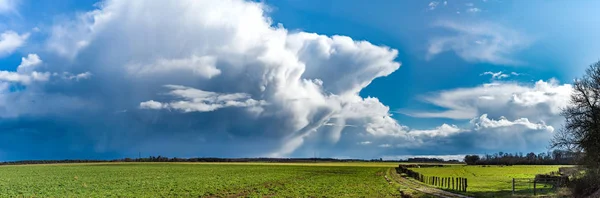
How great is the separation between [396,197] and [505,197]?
410 inches

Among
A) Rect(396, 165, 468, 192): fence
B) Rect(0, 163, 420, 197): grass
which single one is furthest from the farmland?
Rect(396, 165, 468, 192): fence

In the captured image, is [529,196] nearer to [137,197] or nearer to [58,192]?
[137,197]

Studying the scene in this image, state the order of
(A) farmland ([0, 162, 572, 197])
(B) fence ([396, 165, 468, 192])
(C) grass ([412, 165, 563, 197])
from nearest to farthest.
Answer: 1. (C) grass ([412, 165, 563, 197])
2. (A) farmland ([0, 162, 572, 197])
3. (B) fence ([396, 165, 468, 192])

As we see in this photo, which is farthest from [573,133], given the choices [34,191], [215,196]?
[34,191]

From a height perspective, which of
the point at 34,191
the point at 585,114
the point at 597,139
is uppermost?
the point at 585,114

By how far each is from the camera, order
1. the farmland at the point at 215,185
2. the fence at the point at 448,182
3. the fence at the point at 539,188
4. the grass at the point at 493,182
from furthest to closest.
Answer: the fence at the point at 448,182 → the farmland at the point at 215,185 → the grass at the point at 493,182 → the fence at the point at 539,188

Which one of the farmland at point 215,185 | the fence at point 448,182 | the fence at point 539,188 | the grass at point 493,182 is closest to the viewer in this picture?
the fence at point 539,188

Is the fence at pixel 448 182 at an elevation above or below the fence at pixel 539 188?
below

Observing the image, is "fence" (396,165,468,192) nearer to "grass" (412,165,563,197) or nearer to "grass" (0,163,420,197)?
"grass" (412,165,563,197)

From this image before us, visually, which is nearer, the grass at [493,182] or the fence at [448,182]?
the grass at [493,182]

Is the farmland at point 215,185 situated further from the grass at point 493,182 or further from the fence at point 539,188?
the fence at point 539,188

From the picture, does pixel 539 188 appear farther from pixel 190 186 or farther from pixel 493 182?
pixel 190 186

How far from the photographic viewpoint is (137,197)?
41500 mm

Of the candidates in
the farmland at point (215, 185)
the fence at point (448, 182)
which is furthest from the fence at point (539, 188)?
the fence at point (448, 182)
